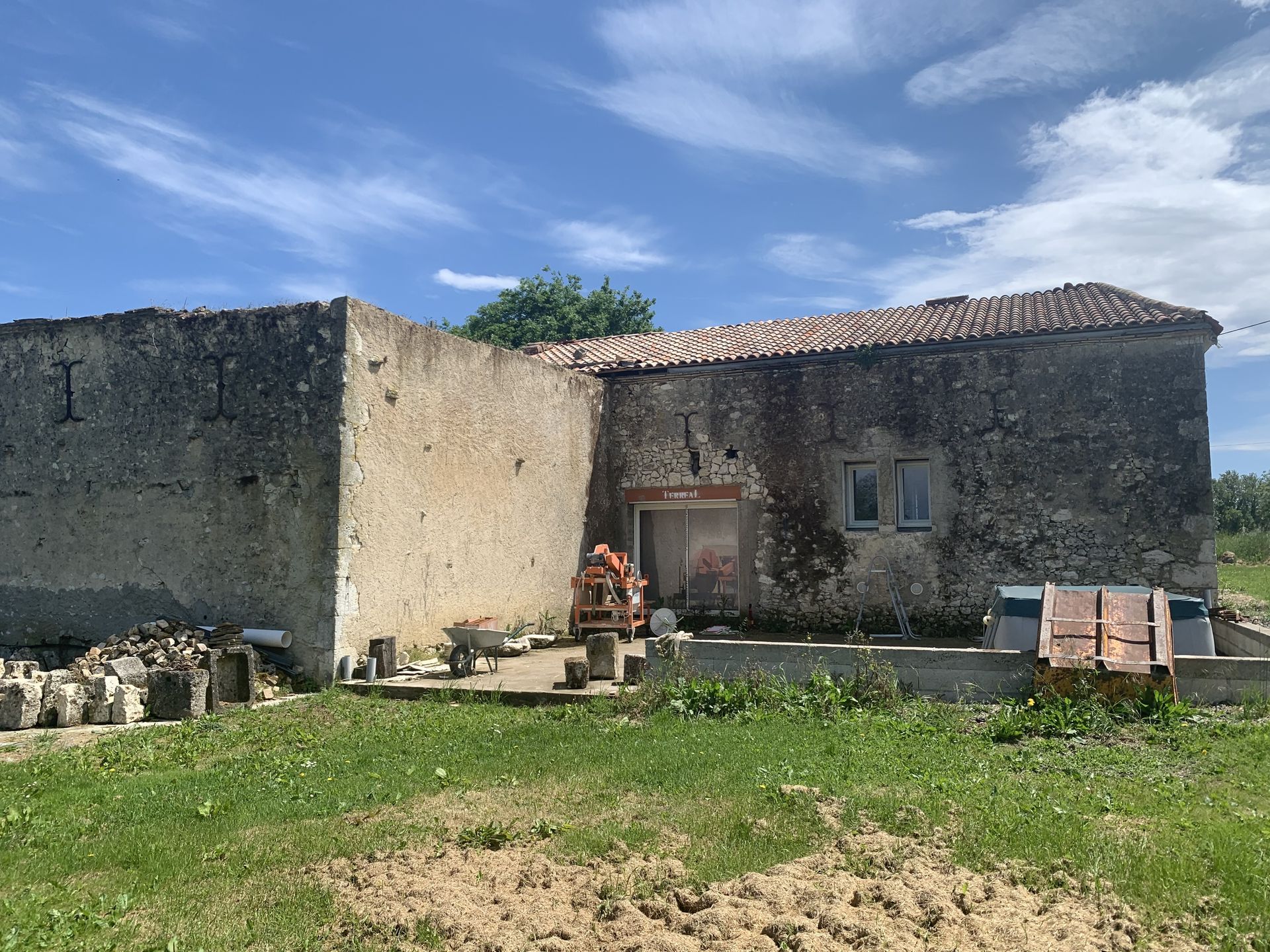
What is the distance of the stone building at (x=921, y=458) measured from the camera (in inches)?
496

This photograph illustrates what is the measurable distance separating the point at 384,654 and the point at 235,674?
1509mm

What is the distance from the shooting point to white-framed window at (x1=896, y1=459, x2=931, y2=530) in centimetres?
1412

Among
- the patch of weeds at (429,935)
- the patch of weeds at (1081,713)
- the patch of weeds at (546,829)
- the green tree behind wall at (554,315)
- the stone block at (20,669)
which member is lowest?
the patch of weeds at (429,935)

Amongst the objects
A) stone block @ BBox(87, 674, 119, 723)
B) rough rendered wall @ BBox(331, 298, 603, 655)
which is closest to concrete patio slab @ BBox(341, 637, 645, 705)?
rough rendered wall @ BBox(331, 298, 603, 655)

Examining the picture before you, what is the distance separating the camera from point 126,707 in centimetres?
843

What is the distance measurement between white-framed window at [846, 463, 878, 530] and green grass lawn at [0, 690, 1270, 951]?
6904 millimetres

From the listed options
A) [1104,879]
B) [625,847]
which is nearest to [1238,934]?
[1104,879]

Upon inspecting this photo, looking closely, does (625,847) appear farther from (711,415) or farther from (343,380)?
(711,415)

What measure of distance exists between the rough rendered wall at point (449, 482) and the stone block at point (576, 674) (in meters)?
2.55

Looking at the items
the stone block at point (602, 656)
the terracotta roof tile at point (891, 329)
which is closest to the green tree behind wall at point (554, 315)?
the terracotta roof tile at point (891, 329)

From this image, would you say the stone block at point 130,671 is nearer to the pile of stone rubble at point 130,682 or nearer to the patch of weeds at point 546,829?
the pile of stone rubble at point 130,682

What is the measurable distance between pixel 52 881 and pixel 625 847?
9.22 feet

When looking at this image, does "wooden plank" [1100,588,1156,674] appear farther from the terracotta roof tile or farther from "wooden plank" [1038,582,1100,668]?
the terracotta roof tile

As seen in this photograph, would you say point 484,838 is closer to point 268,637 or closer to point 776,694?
point 776,694
